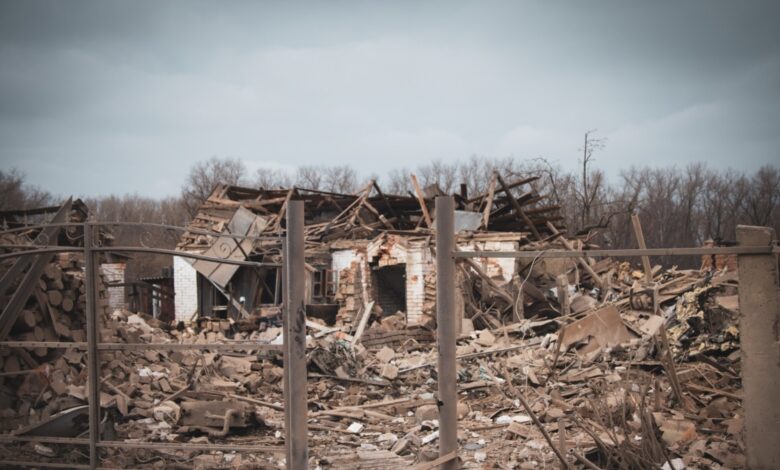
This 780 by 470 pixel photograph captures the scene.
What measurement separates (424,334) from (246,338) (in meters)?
4.93

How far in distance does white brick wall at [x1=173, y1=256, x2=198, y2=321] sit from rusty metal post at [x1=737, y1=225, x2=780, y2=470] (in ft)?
61.8

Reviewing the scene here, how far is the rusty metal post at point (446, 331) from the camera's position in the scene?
12.4 ft

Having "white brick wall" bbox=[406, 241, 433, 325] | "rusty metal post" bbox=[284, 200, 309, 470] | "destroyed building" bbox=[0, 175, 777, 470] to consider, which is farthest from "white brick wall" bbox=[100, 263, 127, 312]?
"rusty metal post" bbox=[284, 200, 309, 470]

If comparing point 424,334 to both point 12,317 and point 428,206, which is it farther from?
point 12,317

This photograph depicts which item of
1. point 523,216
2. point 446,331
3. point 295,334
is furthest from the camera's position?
point 523,216

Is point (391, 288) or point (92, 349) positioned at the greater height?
point (92, 349)

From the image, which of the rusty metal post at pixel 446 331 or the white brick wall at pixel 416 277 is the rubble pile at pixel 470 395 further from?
the white brick wall at pixel 416 277

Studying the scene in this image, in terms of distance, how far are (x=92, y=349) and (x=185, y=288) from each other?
1613 cm

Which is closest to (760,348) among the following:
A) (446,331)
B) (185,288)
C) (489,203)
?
(446,331)

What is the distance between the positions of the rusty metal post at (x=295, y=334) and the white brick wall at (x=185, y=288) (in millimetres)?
16956

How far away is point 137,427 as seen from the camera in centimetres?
740

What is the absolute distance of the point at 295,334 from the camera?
13.9 ft

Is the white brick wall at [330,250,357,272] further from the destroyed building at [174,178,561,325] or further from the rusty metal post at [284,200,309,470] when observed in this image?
the rusty metal post at [284,200,309,470]

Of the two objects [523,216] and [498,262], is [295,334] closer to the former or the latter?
[498,262]
